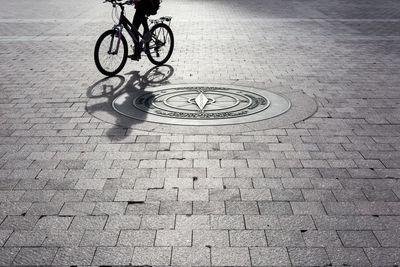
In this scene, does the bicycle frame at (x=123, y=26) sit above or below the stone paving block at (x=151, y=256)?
above

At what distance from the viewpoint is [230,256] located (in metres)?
3.11

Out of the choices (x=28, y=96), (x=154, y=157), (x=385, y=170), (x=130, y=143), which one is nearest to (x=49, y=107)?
(x=28, y=96)

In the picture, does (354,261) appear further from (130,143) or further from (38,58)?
(38,58)

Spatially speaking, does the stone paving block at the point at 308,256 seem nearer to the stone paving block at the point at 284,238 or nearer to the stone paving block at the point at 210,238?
the stone paving block at the point at 284,238

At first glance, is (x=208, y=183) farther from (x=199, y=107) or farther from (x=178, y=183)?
(x=199, y=107)

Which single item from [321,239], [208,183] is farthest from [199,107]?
[321,239]

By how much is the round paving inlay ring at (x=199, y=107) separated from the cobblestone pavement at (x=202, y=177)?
0.16 m

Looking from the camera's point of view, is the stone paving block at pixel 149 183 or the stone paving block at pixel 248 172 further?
the stone paving block at pixel 248 172

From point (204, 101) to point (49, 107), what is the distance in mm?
2246

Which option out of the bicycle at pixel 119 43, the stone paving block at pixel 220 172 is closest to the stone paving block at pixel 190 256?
the stone paving block at pixel 220 172

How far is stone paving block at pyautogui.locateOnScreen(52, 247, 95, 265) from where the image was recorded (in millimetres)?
3057

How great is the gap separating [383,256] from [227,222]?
1139 mm

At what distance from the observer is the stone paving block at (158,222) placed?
3469mm

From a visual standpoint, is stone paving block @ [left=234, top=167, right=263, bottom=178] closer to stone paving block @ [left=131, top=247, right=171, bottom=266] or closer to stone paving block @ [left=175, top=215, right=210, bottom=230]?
stone paving block @ [left=175, top=215, right=210, bottom=230]
